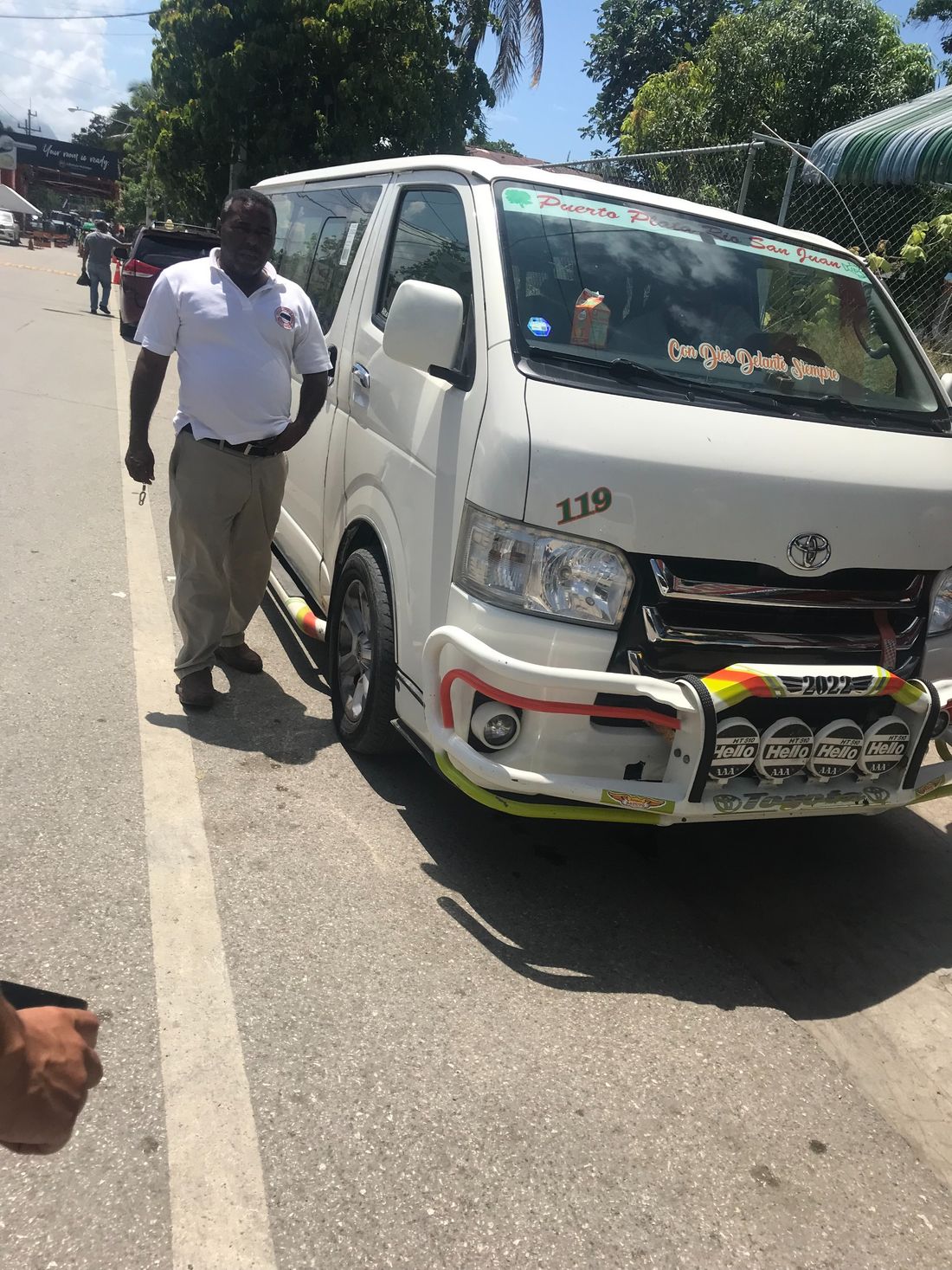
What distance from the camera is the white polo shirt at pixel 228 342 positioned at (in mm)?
3961

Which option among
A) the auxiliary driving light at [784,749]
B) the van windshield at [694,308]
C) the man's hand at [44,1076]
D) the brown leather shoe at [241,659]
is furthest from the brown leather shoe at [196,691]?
the man's hand at [44,1076]

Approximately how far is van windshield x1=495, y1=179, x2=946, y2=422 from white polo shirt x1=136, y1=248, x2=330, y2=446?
1061 mm

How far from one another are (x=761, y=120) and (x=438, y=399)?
46.7ft

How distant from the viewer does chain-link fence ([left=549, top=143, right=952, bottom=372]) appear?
7457mm

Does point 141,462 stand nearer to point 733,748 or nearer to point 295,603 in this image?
point 295,603

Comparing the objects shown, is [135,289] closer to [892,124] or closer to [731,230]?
[892,124]

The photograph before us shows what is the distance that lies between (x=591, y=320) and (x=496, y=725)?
1387mm

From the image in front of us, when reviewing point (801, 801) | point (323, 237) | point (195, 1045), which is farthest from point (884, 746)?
point (323, 237)

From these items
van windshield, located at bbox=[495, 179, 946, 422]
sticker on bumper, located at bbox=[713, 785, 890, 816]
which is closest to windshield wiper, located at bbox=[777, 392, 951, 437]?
van windshield, located at bbox=[495, 179, 946, 422]

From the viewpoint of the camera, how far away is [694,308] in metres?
3.58

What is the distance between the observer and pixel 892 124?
6836 mm

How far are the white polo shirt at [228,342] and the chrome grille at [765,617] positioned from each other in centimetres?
196

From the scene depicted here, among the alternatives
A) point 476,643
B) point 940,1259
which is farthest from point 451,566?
point 940,1259

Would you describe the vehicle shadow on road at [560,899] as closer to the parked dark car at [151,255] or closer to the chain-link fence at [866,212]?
the chain-link fence at [866,212]
